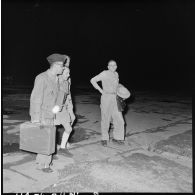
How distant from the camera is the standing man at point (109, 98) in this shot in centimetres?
638

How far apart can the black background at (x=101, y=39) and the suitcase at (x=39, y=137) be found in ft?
96.7

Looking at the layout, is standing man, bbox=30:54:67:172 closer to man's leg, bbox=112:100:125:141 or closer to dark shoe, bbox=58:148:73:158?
dark shoe, bbox=58:148:73:158

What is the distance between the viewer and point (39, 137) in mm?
4480

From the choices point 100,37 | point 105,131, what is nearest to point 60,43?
point 100,37

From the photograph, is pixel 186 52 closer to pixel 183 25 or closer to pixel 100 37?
pixel 183 25

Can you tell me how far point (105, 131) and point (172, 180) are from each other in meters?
2.21

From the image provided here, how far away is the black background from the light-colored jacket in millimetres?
29180

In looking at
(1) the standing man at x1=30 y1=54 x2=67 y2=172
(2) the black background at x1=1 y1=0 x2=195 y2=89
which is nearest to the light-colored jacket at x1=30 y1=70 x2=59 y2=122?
(1) the standing man at x1=30 y1=54 x2=67 y2=172

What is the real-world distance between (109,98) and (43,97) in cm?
205

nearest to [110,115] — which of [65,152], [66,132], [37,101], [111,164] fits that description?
[66,132]

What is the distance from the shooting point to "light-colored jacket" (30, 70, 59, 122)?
452cm

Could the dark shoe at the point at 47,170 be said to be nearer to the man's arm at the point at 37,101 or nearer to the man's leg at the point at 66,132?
the man's arm at the point at 37,101

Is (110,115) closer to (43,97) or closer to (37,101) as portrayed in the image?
(43,97)

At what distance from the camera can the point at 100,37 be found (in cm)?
4088
